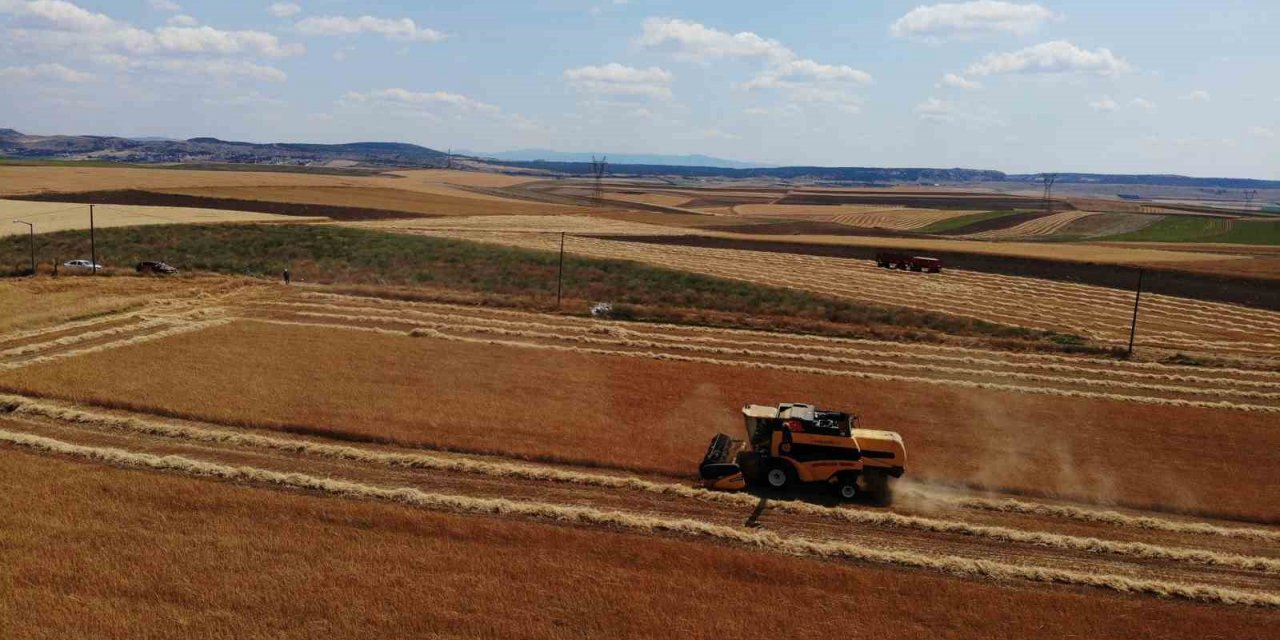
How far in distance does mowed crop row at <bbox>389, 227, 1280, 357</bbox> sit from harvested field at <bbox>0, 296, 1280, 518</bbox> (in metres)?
8.46

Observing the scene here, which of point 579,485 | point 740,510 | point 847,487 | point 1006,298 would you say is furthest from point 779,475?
point 1006,298

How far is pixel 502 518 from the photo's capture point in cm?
1992

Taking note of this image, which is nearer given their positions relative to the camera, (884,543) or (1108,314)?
(884,543)

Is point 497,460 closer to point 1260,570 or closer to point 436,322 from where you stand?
point 1260,570

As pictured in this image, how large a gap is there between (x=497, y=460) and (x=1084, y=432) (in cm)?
1948

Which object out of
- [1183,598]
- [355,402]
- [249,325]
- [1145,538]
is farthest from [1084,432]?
[249,325]

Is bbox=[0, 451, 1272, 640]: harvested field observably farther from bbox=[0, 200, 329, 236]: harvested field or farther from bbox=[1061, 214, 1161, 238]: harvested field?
bbox=[1061, 214, 1161, 238]: harvested field

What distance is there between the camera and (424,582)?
16594 mm

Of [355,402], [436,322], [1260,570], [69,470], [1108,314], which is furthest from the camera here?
[1108,314]

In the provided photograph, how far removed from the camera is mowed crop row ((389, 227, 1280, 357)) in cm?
4844

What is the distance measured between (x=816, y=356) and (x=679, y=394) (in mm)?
11126

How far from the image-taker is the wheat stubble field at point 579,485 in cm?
1611

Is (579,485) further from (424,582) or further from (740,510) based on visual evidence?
(424,582)

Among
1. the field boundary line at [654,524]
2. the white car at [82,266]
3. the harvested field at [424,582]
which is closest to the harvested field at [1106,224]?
the field boundary line at [654,524]
